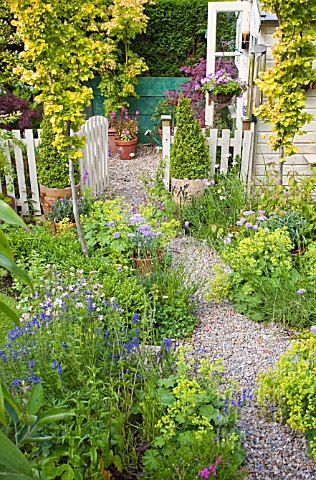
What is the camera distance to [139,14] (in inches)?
350

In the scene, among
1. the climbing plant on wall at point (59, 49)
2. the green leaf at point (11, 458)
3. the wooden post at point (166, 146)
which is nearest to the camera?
the green leaf at point (11, 458)

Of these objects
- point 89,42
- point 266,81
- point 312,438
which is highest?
point 89,42

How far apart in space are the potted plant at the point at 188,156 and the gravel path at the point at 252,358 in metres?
0.63

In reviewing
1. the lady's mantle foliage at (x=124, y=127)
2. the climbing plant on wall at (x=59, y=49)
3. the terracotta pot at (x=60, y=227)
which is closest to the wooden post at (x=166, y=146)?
the terracotta pot at (x=60, y=227)

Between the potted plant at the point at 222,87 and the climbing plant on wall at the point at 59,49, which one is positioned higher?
the climbing plant on wall at the point at 59,49

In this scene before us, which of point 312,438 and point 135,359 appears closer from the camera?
point 312,438

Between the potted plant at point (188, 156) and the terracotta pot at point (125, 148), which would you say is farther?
the terracotta pot at point (125, 148)

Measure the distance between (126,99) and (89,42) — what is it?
590cm

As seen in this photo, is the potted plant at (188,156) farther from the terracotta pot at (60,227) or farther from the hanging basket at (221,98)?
the hanging basket at (221,98)

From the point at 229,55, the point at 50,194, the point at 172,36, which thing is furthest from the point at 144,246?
the point at 172,36

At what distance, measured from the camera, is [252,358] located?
12.1 feet

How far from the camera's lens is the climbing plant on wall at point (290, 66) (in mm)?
5055

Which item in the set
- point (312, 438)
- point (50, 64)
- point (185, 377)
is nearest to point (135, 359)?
point (185, 377)

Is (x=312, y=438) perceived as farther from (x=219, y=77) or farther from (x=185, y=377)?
(x=219, y=77)
